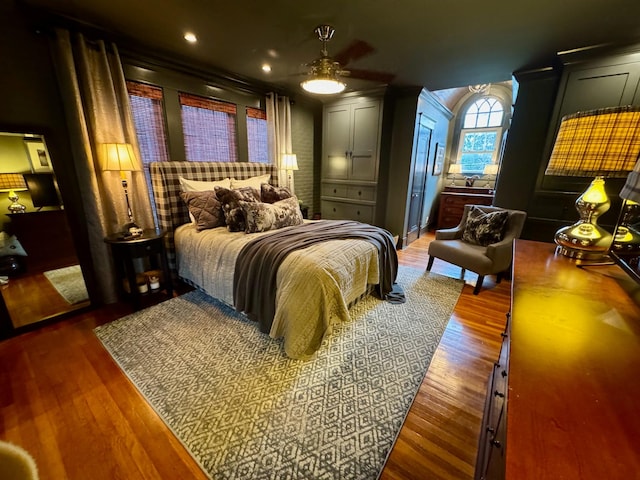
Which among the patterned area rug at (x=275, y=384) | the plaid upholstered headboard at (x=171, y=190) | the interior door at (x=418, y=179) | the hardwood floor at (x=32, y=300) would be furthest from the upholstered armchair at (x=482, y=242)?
the hardwood floor at (x=32, y=300)

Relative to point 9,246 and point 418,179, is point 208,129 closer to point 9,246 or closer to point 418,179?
point 9,246

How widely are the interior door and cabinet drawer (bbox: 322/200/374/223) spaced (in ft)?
2.42

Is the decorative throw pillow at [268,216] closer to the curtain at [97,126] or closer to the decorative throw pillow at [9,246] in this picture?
the curtain at [97,126]

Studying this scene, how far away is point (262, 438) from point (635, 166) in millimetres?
1979

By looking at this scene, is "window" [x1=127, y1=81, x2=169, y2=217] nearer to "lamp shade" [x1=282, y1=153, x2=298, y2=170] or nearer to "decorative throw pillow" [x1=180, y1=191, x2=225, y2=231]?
"decorative throw pillow" [x1=180, y1=191, x2=225, y2=231]

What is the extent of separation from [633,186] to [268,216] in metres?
2.26

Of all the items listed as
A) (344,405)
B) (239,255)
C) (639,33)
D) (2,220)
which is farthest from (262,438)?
(639,33)

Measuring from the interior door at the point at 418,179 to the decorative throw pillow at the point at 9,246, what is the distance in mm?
4492

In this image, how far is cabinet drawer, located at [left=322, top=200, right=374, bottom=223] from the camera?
4.29 meters

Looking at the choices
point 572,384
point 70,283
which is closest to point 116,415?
point 70,283

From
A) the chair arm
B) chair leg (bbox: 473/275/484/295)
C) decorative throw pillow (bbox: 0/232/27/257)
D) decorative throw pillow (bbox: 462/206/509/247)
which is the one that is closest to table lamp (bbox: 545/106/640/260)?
chair leg (bbox: 473/275/484/295)

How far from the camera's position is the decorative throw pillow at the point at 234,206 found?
248cm

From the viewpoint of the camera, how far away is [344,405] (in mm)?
1478

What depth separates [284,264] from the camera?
183 cm
